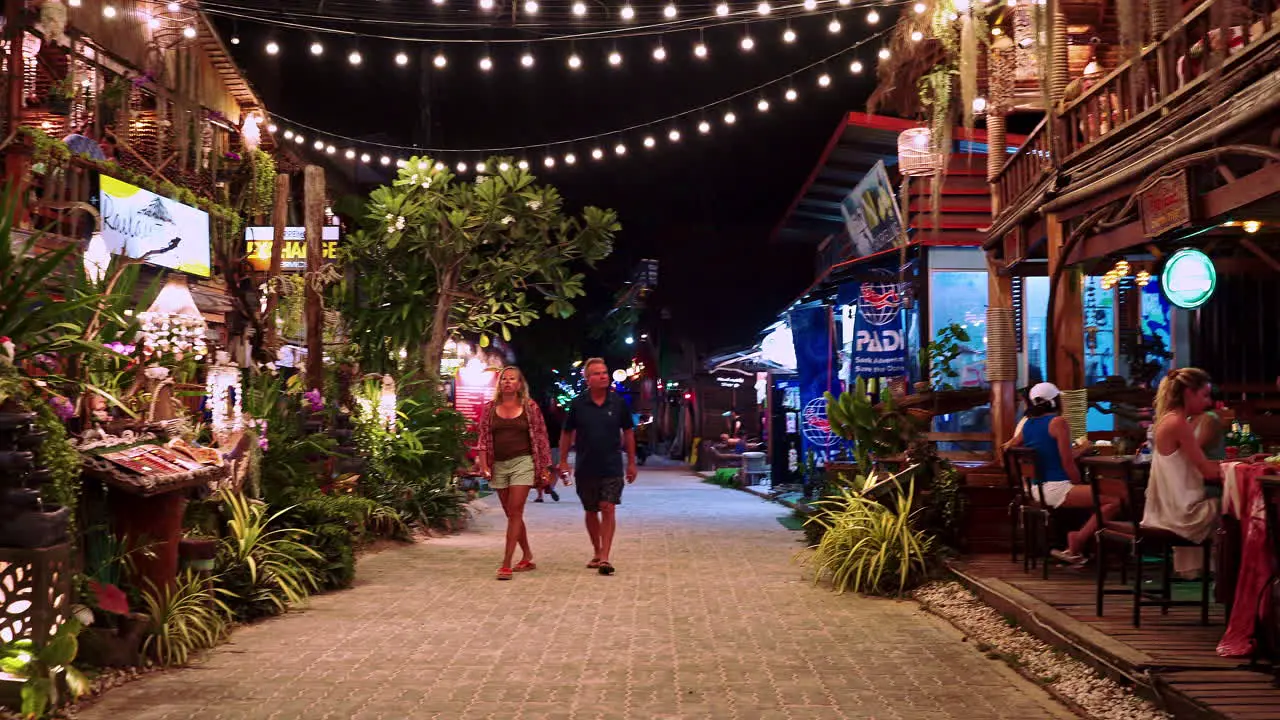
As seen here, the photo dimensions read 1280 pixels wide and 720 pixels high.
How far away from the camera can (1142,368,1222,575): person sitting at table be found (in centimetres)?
728

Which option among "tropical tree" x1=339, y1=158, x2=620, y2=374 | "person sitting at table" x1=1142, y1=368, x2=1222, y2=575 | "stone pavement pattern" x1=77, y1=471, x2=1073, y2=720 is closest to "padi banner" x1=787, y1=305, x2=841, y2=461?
"tropical tree" x1=339, y1=158, x2=620, y2=374

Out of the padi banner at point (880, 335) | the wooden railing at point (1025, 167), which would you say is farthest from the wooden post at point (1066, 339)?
the padi banner at point (880, 335)

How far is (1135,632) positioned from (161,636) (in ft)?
18.4

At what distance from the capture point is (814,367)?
76.4ft

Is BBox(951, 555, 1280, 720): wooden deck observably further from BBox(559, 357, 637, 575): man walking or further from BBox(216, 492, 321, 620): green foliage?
BBox(216, 492, 321, 620): green foliage

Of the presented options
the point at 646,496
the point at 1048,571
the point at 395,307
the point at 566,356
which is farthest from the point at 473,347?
the point at 1048,571

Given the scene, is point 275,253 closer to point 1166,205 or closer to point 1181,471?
point 1166,205

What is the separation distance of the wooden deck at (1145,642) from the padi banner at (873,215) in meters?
10.4

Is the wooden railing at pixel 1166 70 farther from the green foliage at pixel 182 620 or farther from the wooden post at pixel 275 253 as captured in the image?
the wooden post at pixel 275 253

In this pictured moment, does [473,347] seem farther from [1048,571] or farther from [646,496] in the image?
[1048,571]

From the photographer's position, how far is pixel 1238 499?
6680mm

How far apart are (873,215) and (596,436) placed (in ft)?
35.1

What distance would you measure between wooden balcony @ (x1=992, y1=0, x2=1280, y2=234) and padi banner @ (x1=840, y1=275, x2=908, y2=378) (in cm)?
586

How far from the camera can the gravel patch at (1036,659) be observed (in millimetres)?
5941
